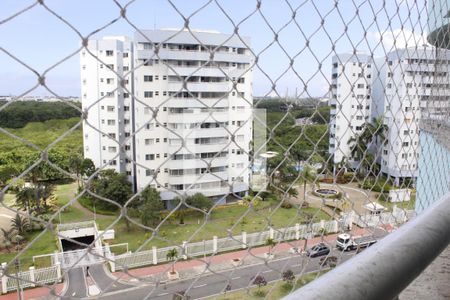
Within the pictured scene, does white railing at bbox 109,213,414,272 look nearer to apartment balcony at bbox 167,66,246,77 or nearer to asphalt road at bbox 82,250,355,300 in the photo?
asphalt road at bbox 82,250,355,300

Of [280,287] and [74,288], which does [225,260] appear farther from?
[74,288]

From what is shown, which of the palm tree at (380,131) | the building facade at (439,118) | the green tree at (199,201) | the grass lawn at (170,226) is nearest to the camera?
the palm tree at (380,131)

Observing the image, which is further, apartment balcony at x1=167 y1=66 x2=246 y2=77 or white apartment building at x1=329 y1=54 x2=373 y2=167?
white apartment building at x1=329 y1=54 x2=373 y2=167

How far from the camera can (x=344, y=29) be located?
0.73 meters

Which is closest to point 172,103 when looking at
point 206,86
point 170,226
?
point 206,86

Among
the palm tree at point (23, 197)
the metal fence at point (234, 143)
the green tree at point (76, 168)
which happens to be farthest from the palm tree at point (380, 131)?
the palm tree at point (23, 197)

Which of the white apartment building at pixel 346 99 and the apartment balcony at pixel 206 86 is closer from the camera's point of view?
the white apartment building at pixel 346 99

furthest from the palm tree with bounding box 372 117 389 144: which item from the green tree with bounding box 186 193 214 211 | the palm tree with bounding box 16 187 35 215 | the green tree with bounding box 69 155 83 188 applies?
Result: the palm tree with bounding box 16 187 35 215

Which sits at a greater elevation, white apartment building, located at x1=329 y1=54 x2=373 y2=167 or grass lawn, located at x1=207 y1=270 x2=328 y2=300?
white apartment building, located at x1=329 y1=54 x2=373 y2=167

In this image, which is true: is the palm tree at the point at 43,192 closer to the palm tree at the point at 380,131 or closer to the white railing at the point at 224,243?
the white railing at the point at 224,243

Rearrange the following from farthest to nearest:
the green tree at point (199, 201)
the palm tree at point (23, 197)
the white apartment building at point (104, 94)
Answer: the green tree at point (199, 201) < the palm tree at point (23, 197) < the white apartment building at point (104, 94)

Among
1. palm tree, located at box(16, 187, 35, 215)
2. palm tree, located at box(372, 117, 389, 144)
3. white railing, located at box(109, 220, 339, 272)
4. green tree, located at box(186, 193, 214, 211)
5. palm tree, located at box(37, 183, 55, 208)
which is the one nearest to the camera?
white railing, located at box(109, 220, 339, 272)

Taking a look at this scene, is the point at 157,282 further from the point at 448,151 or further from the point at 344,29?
the point at 448,151

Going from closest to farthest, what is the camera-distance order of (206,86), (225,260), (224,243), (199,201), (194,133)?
(224,243) → (225,260) → (194,133) → (206,86) → (199,201)
